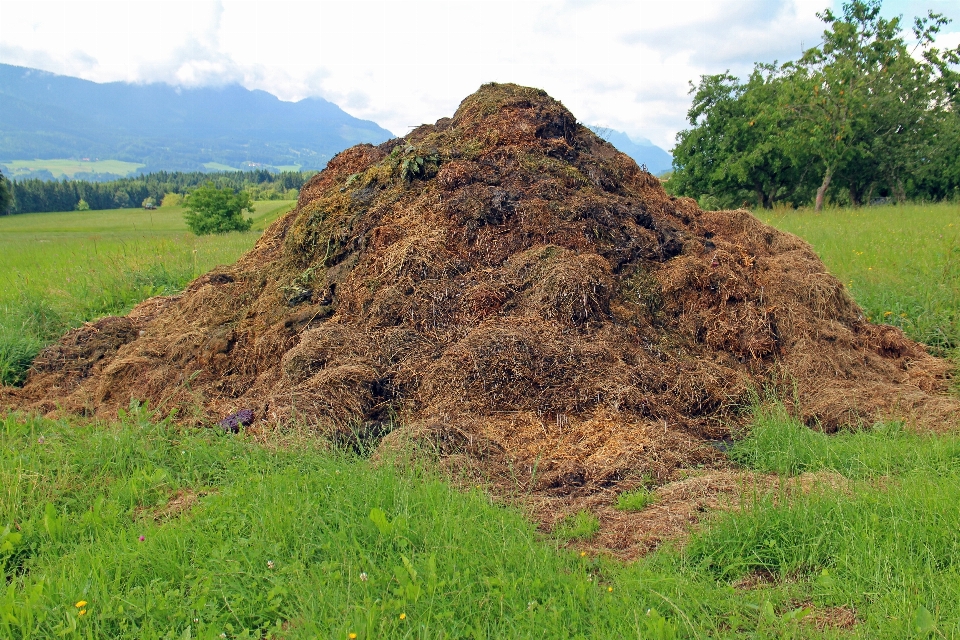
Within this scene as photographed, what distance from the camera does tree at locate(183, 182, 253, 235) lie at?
3419 centimetres

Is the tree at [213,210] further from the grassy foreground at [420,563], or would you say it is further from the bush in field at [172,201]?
the grassy foreground at [420,563]

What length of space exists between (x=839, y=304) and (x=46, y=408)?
7220mm

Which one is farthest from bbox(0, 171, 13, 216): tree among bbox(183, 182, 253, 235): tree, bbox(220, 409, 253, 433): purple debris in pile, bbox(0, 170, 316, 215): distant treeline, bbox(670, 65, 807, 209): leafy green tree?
bbox(220, 409, 253, 433): purple debris in pile

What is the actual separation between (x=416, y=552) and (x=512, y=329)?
2379 mm

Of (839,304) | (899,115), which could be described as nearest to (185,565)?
(839,304)

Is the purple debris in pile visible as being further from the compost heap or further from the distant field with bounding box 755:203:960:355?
the distant field with bounding box 755:203:960:355

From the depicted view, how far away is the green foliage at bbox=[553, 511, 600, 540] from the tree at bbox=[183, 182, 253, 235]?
110 feet

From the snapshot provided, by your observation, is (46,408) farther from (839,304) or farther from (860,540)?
(839,304)

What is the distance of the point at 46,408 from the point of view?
5.21m

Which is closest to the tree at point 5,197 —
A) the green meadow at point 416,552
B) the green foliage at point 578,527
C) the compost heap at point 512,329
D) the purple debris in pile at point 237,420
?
the compost heap at point 512,329

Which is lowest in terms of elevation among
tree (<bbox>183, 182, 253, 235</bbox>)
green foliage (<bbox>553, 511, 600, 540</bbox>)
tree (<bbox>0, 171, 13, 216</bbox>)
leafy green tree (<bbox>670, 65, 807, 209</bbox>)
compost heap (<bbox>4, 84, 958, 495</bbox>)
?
tree (<bbox>0, 171, 13, 216</bbox>)

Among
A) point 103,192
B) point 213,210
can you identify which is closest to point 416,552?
point 213,210

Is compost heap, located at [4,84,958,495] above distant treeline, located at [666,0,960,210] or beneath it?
beneath

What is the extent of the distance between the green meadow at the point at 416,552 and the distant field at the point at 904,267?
3.42 metres
